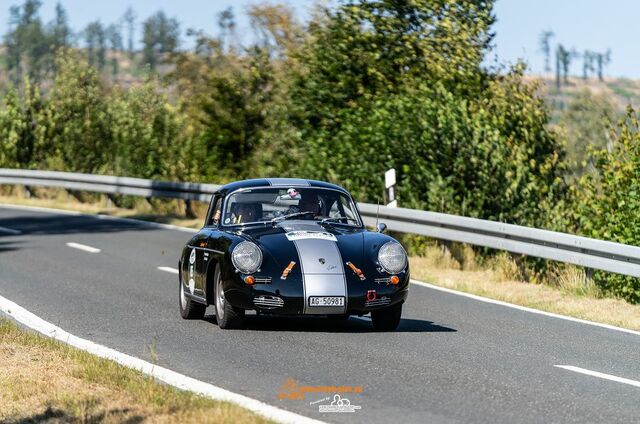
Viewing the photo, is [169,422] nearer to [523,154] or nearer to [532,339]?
[532,339]

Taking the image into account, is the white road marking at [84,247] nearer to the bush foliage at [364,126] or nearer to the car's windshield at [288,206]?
the bush foliage at [364,126]

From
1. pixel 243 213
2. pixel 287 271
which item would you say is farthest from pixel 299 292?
pixel 243 213

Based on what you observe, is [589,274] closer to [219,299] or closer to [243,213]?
[243,213]

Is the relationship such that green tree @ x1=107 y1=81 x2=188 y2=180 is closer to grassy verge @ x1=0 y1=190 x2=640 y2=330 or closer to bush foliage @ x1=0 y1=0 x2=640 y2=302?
bush foliage @ x1=0 y1=0 x2=640 y2=302

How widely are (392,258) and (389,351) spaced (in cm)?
139

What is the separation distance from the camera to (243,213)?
1198cm

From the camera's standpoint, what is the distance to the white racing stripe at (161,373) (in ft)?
23.2

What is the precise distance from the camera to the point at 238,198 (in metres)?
12.2

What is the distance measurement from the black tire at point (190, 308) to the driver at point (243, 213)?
89 centimetres

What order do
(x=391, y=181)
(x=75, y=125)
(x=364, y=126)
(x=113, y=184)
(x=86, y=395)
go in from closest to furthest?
1. (x=86, y=395)
2. (x=391, y=181)
3. (x=364, y=126)
4. (x=113, y=184)
5. (x=75, y=125)

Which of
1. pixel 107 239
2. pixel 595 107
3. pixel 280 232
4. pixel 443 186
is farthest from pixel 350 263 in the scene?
pixel 595 107

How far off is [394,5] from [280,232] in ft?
54.8

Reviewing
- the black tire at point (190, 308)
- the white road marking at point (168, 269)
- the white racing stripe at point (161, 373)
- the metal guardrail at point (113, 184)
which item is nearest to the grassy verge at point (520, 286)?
the white road marking at point (168, 269)

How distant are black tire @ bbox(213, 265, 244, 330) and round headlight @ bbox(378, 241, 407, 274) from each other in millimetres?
1340
